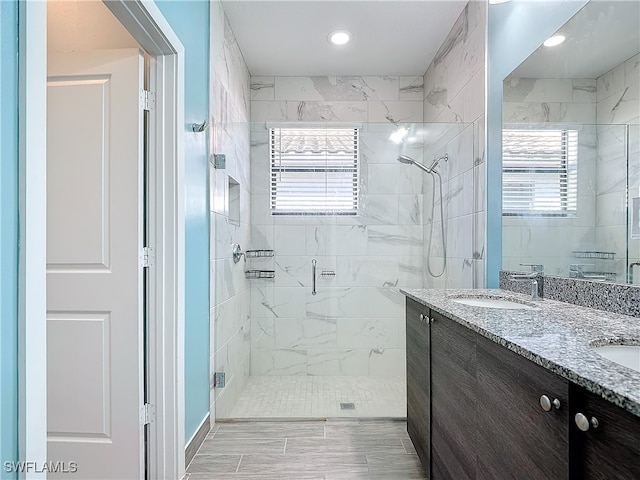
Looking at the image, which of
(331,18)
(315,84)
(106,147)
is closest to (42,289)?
(106,147)

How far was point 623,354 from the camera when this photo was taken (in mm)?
947

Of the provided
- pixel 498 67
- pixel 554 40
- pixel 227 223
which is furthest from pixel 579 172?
pixel 227 223

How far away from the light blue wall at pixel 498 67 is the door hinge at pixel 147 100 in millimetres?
1770

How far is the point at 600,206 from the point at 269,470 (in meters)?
1.85

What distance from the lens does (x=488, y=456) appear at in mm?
1048

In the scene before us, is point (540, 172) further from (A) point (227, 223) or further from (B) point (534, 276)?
(A) point (227, 223)

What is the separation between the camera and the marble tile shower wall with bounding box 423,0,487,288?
2314 millimetres

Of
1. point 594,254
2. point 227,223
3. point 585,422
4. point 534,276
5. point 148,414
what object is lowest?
point 148,414

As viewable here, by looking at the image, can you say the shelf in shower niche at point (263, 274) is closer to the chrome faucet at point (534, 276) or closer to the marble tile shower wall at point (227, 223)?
the marble tile shower wall at point (227, 223)

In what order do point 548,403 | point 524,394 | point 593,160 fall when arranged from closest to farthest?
1. point 548,403
2. point 524,394
3. point 593,160

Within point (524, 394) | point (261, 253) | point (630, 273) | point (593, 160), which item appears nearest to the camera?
point (524, 394)

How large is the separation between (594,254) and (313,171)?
6.65 feet

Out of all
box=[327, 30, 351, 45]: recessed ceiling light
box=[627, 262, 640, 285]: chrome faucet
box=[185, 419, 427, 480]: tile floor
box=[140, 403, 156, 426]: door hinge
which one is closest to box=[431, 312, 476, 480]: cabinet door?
box=[185, 419, 427, 480]: tile floor

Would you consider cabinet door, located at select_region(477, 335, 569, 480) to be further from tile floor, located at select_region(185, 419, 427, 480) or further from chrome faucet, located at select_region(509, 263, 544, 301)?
tile floor, located at select_region(185, 419, 427, 480)
